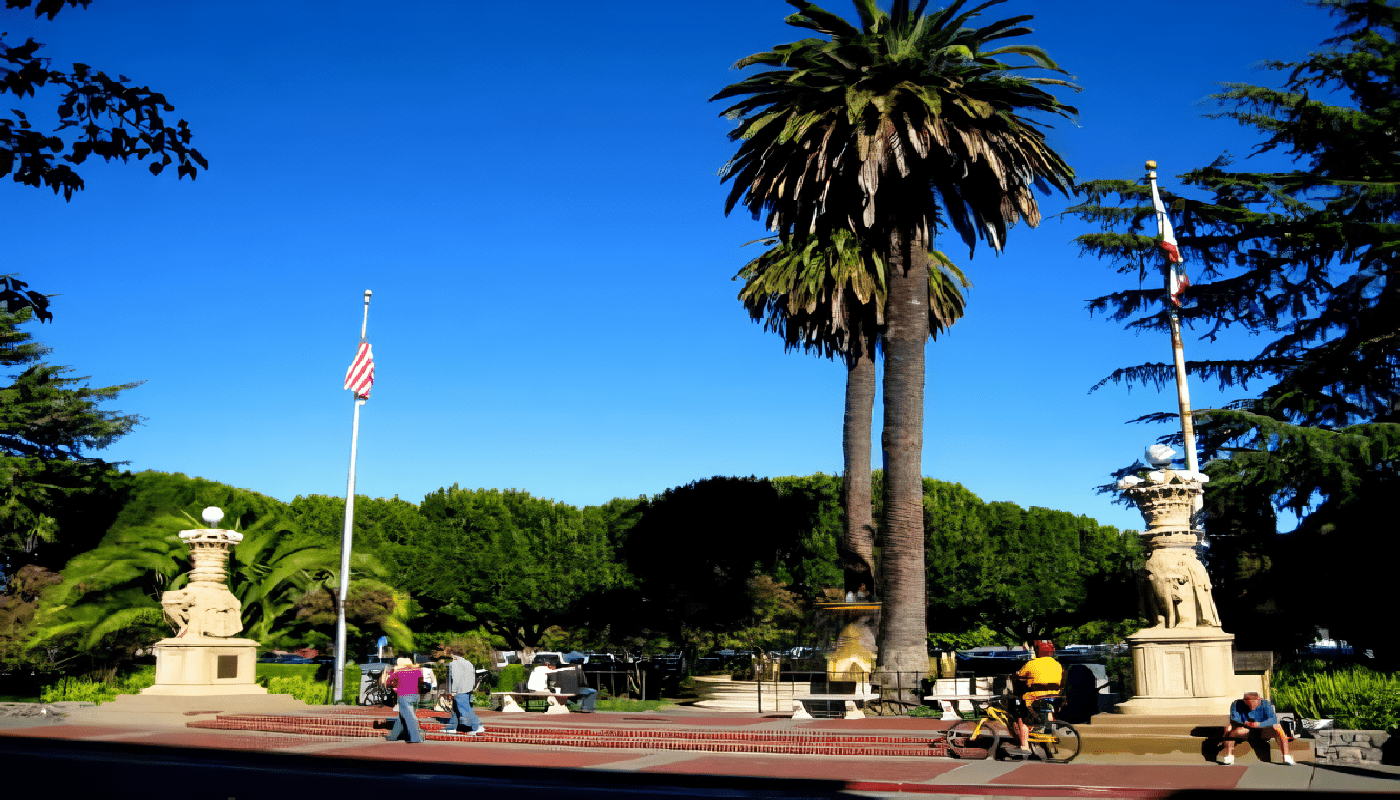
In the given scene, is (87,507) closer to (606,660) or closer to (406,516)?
(406,516)

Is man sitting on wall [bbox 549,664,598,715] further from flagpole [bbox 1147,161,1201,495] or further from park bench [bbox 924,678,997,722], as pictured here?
flagpole [bbox 1147,161,1201,495]

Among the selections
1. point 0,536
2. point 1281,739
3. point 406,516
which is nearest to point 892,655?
point 1281,739

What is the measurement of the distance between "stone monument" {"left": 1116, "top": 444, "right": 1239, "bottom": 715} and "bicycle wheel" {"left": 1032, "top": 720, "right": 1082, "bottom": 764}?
1.07m

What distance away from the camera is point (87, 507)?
3856 centimetres

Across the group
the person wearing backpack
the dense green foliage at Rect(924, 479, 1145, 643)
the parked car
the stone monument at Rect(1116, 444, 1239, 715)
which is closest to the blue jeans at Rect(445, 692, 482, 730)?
the person wearing backpack

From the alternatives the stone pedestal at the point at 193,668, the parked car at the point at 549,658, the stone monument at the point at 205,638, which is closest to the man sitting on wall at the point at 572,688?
the parked car at the point at 549,658

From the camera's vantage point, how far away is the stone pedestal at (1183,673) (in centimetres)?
1340

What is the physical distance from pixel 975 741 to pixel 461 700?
7632mm

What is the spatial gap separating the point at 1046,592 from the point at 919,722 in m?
34.7

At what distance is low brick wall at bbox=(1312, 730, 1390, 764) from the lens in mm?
12133

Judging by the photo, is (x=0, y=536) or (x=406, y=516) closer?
(x=0, y=536)

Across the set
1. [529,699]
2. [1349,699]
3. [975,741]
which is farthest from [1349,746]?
[529,699]

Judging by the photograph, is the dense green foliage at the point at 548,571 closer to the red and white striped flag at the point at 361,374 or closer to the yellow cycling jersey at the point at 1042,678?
the red and white striped flag at the point at 361,374

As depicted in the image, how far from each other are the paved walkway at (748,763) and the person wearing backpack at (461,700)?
31 cm
